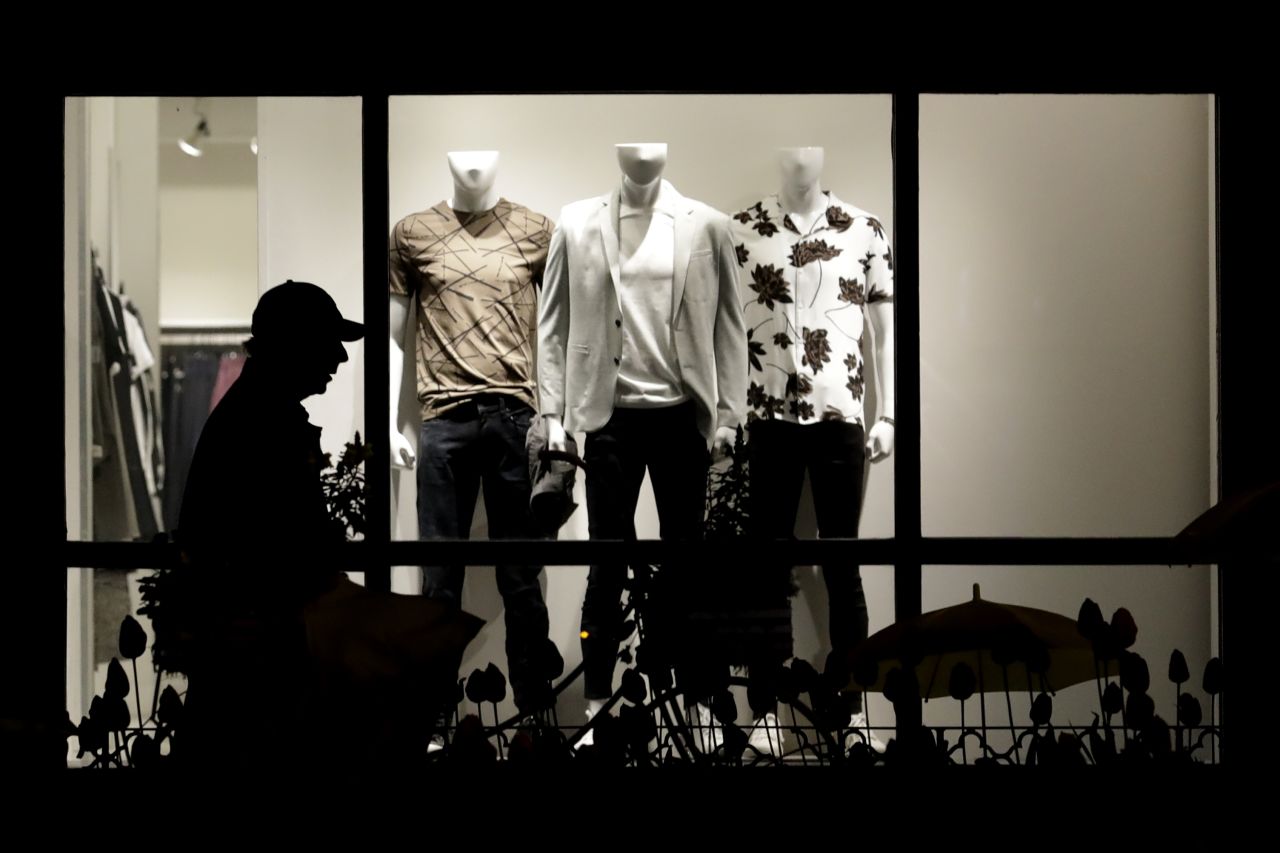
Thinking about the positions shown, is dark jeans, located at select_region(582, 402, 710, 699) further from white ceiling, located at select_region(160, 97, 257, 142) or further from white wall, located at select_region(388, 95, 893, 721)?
white ceiling, located at select_region(160, 97, 257, 142)

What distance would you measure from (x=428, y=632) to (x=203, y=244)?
8.22ft

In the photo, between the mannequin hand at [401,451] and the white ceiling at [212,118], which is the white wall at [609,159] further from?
the white ceiling at [212,118]

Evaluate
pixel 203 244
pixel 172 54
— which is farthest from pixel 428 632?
pixel 203 244

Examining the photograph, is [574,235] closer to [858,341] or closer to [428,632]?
[858,341]

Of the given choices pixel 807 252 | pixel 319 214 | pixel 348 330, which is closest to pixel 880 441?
pixel 807 252

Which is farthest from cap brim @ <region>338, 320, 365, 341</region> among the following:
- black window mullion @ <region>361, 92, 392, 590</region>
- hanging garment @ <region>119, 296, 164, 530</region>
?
hanging garment @ <region>119, 296, 164, 530</region>

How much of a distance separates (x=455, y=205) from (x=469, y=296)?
0.28 meters

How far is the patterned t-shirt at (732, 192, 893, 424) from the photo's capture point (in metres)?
3.67

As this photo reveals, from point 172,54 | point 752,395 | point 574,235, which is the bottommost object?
point 752,395

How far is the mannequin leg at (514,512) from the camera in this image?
11.6 feet

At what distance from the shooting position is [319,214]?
3.64 metres

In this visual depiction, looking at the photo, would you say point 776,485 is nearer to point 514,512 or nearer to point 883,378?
point 883,378

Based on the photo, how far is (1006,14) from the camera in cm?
322

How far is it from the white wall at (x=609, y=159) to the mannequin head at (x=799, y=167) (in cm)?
3
